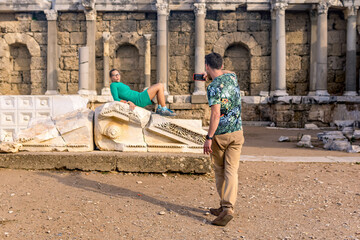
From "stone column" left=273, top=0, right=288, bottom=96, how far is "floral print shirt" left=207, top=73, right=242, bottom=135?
1032 centimetres

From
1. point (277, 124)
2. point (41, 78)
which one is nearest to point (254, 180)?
point (277, 124)

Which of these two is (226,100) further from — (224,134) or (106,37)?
(106,37)

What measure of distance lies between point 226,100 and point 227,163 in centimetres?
59

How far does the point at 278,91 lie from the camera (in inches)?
507

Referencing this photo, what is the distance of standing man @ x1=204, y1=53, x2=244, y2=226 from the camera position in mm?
2920

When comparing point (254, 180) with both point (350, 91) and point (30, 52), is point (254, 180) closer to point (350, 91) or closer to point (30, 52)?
point (350, 91)

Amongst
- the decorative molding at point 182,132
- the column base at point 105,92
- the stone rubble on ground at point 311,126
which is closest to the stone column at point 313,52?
the stone rubble on ground at point 311,126

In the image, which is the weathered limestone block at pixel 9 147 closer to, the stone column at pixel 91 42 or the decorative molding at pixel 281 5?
the stone column at pixel 91 42

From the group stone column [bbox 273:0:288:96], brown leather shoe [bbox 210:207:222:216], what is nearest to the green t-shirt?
brown leather shoe [bbox 210:207:222:216]

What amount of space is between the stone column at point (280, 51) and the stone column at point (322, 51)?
4.51 feet

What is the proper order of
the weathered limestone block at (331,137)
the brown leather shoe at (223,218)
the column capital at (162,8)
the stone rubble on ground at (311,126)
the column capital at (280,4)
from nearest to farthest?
the brown leather shoe at (223,218) < the weathered limestone block at (331,137) < the stone rubble on ground at (311,126) < the column capital at (280,4) < the column capital at (162,8)

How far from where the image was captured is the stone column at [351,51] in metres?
13.0

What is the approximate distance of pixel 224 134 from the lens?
302cm

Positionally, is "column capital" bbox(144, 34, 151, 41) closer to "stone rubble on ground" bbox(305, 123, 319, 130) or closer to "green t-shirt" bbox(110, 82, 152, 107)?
"stone rubble on ground" bbox(305, 123, 319, 130)
